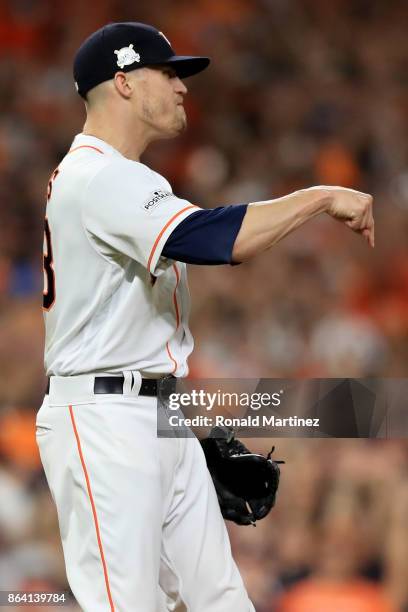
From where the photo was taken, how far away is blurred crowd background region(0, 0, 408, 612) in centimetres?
387

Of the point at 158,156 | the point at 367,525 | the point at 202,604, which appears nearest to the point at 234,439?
the point at 202,604

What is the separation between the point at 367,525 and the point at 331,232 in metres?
1.84

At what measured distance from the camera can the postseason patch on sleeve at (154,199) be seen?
6.77 ft

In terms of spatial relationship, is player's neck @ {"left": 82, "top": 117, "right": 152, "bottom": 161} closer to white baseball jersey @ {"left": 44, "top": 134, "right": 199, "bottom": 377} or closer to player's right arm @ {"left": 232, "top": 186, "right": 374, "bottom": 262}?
white baseball jersey @ {"left": 44, "top": 134, "right": 199, "bottom": 377}

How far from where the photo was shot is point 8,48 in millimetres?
6219

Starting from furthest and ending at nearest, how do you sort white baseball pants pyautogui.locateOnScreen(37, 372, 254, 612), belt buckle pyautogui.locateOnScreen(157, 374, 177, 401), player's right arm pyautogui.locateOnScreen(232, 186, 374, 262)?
belt buckle pyautogui.locateOnScreen(157, 374, 177, 401)
white baseball pants pyautogui.locateOnScreen(37, 372, 254, 612)
player's right arm pyautogui.locateOnScreen(232, 186, 374, 262)

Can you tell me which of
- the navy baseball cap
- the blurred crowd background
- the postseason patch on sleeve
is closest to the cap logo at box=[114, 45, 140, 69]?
the navy baseball cap

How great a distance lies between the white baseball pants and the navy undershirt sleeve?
0.34 m

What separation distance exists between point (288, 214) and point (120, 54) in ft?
2.04

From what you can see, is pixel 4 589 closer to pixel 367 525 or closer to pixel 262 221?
pixel 367 525

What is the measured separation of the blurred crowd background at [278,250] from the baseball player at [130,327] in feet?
4.11

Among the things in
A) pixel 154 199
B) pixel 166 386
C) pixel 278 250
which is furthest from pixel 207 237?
pixel 278 250

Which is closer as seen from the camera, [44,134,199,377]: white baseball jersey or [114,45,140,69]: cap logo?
[44,134,199,377]: white baseball jersey

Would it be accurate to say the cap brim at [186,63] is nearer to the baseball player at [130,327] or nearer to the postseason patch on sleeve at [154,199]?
the baseball player at [130,327]
